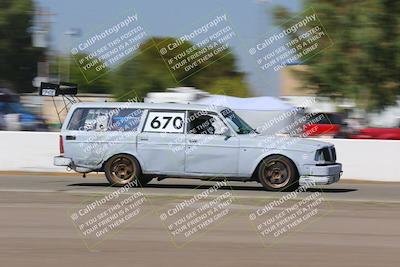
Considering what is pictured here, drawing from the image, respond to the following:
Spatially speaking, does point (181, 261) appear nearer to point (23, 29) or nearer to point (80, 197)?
point (80, 197)

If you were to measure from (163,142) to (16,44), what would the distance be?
5066 centimetres

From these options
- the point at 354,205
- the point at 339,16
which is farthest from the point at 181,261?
the point at 339,16

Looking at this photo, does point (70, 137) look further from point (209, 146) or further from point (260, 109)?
point (260, 109)

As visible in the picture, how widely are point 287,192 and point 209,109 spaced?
6.94ft

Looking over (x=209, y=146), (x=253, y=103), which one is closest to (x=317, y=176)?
(x=209, y=146)

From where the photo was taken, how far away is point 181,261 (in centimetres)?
770

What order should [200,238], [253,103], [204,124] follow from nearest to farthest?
[200,238] → [204,124] → [253,103]

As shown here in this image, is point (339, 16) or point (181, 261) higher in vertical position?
point (339, 16)

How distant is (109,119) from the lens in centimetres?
1570

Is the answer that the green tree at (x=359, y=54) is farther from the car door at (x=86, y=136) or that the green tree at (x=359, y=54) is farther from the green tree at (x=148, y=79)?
the green tree at (x=148, y=79)

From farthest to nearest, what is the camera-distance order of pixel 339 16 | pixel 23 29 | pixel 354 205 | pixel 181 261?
pixel 23 29 < pixel 339 16 < pixel 354 205 < pixel 181 261

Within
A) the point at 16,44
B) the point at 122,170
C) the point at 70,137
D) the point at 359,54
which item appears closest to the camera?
the point at 122,170

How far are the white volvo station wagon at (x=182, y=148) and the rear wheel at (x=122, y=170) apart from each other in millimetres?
19

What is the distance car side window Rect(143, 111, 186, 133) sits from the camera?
15492 millimetres
